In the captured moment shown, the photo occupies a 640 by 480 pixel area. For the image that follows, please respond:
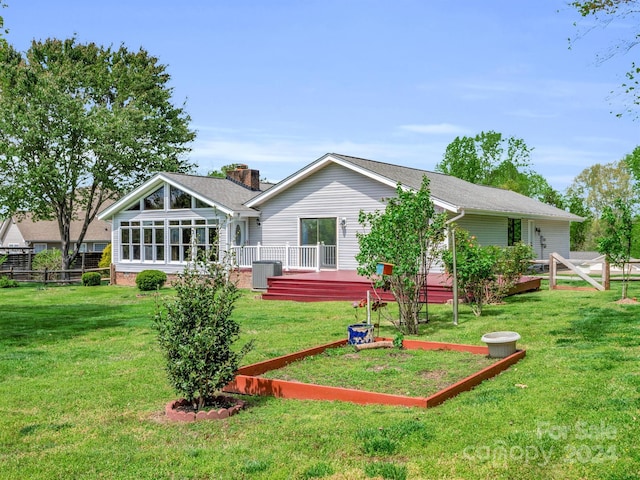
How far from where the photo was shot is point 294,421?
6.49 meters

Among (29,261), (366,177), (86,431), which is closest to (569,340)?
(86,431)

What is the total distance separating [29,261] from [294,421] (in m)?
39.3

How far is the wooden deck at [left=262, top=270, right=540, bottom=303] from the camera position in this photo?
1805 centimetres

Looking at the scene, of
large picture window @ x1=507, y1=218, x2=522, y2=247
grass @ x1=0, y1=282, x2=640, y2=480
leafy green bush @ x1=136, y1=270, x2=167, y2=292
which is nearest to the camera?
grass @ x1=0, y1=282, x2=640, y2=480

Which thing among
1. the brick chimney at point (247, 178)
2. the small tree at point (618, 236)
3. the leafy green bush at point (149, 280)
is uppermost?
the brick chimney at point (247, 178)

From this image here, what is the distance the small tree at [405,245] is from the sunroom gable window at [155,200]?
18563 mm

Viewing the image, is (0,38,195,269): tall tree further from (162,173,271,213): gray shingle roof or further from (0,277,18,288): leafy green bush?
(162,173,271,213): gray shingle roof

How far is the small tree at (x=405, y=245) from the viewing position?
1174 centimetres

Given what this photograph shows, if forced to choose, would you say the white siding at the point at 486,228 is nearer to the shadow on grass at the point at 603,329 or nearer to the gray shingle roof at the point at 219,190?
the gray shingle roof at the point at 219,190

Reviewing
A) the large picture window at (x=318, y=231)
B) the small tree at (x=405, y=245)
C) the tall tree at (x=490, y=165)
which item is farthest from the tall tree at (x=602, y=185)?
the small tree at (x=405, y=245)

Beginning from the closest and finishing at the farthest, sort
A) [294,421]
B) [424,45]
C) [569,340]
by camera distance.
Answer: [294,421]
[569,340]
[424,45]

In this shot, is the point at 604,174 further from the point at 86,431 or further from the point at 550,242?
the point at 86,431

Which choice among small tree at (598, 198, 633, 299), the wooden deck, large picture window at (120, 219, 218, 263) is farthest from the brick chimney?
small tree at (598, 198, 633, 299)

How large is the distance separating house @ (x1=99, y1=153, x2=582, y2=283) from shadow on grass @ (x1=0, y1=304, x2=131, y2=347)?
592cm
